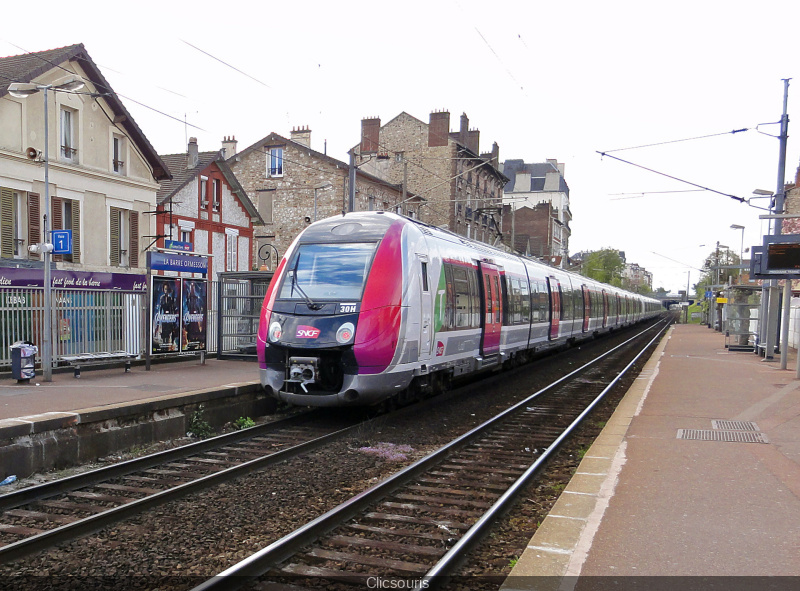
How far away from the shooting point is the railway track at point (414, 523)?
464 centimetres

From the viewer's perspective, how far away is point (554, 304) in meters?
21.8

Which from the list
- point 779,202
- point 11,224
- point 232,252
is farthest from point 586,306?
point 11,224

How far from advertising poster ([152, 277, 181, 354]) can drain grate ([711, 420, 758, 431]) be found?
34.1 feet

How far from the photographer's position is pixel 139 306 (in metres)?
14.7

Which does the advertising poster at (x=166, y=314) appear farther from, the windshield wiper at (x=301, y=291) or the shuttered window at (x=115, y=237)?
the shuttered window at (x=115, y=237)

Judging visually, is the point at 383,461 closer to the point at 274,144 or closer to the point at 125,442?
the point at 125,442

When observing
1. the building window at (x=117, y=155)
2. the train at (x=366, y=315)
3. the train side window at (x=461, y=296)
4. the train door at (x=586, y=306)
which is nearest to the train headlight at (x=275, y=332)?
the train at (x=366, y=315)

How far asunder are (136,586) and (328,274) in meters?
5.95

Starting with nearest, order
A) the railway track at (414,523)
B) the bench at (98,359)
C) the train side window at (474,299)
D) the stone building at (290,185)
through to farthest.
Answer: the railway track at (414,523) → the train side window at (474,299) → the bench at (98,359) → the stone building at (290,185)

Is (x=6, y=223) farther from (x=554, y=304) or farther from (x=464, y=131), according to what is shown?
(x=464, y=131)

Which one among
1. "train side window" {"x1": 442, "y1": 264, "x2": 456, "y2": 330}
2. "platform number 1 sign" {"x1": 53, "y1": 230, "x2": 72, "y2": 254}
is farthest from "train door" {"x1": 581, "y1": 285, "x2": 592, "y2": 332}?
"platform number 1 sign" {"x1": 53, "y1": 230, "x2": 72, "y2": 254}

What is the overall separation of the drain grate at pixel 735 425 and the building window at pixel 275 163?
111 feet

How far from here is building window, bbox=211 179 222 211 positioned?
32.4m

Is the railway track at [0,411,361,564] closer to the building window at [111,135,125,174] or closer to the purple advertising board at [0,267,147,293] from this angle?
the purple advertising board at [0,267,147,293]
